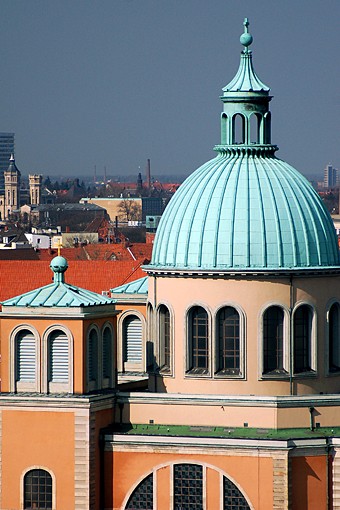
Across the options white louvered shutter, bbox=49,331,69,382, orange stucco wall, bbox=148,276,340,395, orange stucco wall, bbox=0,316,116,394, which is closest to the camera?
orange stucco wall, bbox=0,316,116,394

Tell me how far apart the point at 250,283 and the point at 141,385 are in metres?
6.57

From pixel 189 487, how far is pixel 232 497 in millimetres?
1288

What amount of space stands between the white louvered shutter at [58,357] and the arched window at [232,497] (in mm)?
5510

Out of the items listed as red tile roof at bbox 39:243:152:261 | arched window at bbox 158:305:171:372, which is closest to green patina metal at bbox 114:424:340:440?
arched window at bbox 158:305:171:372

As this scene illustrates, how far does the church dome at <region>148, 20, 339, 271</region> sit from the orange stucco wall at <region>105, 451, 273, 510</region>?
577cm

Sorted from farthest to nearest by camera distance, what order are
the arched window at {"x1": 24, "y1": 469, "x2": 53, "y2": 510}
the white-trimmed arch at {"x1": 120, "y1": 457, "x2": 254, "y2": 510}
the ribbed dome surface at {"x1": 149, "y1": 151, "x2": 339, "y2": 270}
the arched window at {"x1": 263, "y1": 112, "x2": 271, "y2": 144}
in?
the arched window at {"x1": 263, "y1": 112, "x2": 271, "y2": 144} → the ribbed dome surface at {"x1": 149, "y1": 151, "x2": 339, "y2": 270} → the arched window at {"x1": 24, "y1": 469, "x2": 53, "y2": 510} → the white-trimmed arch at {"x1": 120, "y1": 457, "x2": 254, "y2": 510}

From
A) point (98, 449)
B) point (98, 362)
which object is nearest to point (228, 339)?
point (98, 362)

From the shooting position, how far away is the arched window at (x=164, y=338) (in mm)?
65375

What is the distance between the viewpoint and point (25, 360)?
62938 mm

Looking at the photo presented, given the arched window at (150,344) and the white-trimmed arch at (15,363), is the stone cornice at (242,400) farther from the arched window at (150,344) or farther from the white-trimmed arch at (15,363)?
the white-trimmed arch at (15,363)

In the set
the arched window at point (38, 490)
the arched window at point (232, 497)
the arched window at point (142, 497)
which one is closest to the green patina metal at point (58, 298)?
the arched window at point (38, 490)

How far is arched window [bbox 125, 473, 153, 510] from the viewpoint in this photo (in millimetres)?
62531

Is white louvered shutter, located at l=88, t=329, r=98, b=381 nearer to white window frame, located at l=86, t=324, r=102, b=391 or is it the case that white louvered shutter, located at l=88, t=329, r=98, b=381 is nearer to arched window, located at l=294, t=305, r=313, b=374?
white window frame, located at l=86, t=324, r=102, b=391

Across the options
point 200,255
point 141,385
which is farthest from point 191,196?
point 141,385
